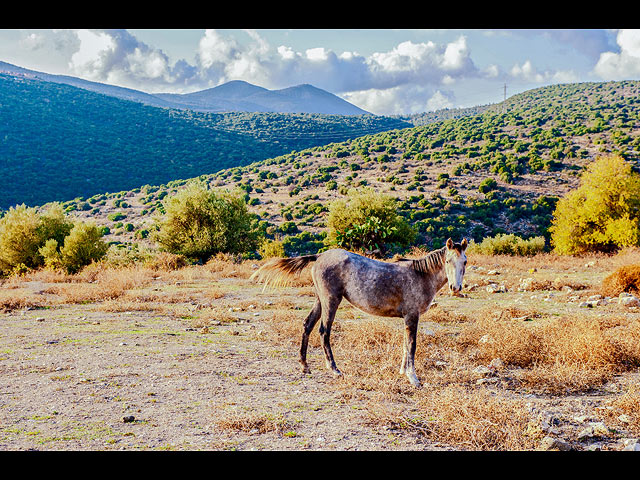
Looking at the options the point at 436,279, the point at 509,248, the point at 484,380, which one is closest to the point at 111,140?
the point at 509,248

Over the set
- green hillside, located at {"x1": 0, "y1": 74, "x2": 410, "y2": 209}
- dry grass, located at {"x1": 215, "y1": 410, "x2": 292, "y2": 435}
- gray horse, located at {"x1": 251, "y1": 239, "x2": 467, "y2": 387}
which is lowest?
dry grass, located at {"x1": 215, "y1": 410, "x2": 292, "y2": 435}

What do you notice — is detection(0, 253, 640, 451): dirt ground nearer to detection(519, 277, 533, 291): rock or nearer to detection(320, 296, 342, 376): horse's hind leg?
detection(320, 296, 342, 376): horse's hind leg

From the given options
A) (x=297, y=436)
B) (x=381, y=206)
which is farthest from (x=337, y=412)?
(x=381, y=206)

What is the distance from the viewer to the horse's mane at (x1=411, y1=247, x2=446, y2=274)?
6.71 metres

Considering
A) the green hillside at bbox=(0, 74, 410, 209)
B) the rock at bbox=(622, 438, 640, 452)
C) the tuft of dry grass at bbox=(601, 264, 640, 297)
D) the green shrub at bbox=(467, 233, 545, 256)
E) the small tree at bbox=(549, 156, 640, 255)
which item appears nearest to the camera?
the rock at bbox=(622, 438, 640, 452)

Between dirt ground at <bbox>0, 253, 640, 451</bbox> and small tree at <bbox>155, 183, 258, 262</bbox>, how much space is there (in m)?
17.0

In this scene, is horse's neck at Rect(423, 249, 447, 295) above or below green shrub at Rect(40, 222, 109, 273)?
above

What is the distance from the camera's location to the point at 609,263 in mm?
21094

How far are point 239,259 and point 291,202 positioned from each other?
2659 centimetres

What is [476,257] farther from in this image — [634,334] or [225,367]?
[225,367]

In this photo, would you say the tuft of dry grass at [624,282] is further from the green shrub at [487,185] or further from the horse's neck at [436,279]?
the green shrub at [487,185]

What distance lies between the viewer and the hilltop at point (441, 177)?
4412cm

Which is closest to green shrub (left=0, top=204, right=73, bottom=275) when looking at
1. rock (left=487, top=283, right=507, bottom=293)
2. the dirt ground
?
the dirt ground

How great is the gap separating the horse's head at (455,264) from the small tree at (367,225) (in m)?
20.4
